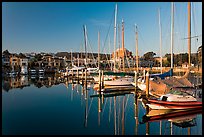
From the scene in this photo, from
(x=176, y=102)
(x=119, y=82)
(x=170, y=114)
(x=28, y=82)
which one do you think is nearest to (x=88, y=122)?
(x=170, y=114)

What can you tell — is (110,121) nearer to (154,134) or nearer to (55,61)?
(154,134)

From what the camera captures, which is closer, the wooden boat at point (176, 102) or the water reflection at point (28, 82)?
the wooden boat at point (176, 102)

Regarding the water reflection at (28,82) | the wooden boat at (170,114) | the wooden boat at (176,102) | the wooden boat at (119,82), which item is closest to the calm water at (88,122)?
the wooden boat at (170,114)

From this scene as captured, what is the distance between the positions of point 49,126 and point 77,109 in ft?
13.9

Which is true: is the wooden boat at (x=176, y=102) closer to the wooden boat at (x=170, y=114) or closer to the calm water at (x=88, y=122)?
the wooden boat at (x=170, y=114)

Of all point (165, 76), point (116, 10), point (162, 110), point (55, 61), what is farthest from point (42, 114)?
point (55, 61)

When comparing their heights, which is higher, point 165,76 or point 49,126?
point 165,76

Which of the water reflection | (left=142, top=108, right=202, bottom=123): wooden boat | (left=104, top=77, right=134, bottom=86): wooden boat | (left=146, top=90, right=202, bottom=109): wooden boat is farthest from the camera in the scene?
the water reflection

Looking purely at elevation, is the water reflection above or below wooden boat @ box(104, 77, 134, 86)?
below

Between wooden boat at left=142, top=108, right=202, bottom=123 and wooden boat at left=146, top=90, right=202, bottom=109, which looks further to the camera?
wooden boat at left=146, top=90, right=202, bottom=109

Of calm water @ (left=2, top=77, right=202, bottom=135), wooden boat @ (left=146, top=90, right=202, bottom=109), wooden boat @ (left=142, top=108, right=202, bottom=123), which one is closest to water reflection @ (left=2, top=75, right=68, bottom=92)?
calm water @ (left=2, top=77, right=202, bottom=135)

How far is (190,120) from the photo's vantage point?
1047cm

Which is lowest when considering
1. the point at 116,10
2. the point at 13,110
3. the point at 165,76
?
the point at 13,110

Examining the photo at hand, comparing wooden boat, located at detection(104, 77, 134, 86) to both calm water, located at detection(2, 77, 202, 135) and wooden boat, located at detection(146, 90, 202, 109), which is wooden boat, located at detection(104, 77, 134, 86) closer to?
calm water, located at detection(2, 77, 202, 135)
